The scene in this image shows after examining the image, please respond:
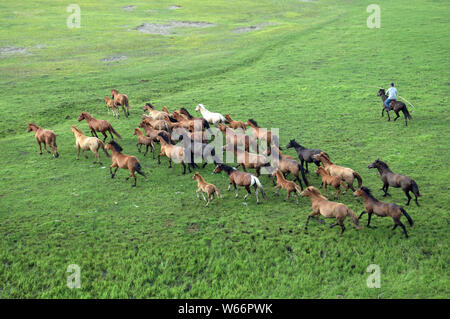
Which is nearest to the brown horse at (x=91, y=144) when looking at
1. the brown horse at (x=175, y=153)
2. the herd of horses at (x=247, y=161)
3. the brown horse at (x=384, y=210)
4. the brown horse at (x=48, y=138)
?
the herd of horses at (x=247, y=161)

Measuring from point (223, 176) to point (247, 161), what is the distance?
1.11m

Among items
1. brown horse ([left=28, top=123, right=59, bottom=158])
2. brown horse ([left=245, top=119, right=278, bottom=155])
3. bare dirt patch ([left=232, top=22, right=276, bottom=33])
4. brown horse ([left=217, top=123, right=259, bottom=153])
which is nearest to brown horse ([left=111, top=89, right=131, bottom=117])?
brown horse ([left=28, top=123, right=59, bottom=158])

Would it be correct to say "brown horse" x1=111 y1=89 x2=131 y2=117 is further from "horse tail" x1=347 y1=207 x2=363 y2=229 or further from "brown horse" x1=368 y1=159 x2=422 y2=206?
"horse tail" x1=347 y1=207 x2=363 y2=229

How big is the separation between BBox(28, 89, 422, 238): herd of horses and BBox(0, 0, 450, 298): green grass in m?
0.49

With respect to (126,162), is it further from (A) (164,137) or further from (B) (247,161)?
(B) (247,161)

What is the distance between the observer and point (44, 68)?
99.5 feet

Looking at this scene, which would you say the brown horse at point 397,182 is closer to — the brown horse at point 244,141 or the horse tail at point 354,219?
the horse tail at point 354,219

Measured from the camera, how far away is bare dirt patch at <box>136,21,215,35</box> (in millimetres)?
42644

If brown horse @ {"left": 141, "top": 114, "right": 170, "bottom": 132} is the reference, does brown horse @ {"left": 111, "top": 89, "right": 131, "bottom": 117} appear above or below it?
above

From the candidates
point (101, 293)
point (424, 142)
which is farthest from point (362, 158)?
point (101, 293)

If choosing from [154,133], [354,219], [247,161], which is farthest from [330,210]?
[154,133]

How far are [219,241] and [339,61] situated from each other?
Result: 79.1 ft

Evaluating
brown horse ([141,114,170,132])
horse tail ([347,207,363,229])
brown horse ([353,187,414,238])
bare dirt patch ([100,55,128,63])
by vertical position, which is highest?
bare dirt patch ([100,55,128,63])
